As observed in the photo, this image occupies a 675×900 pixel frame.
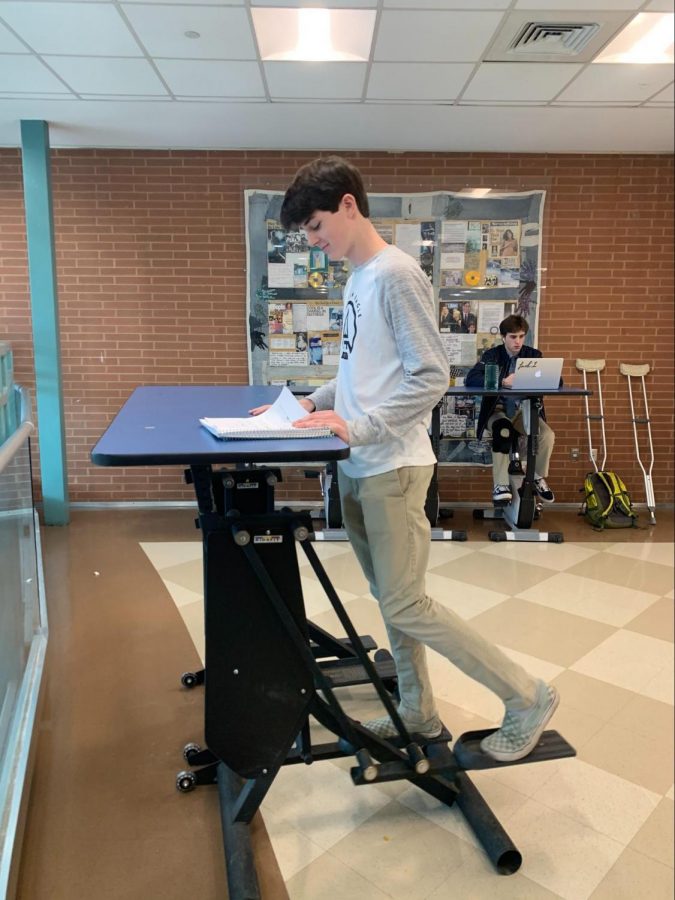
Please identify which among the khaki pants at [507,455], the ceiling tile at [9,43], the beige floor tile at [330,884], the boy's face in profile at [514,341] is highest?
the ceiling tile at [9,43]

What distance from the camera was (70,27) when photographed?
8.86ft

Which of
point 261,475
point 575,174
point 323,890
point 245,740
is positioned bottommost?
point 323,890

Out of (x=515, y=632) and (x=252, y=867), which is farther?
(x=515, y=632)

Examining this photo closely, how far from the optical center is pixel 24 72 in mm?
3137

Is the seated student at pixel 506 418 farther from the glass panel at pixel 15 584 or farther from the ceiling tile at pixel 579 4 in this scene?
the glass panel at pixel 15 584

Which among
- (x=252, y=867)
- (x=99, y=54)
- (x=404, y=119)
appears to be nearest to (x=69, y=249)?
(x=99, y=54)

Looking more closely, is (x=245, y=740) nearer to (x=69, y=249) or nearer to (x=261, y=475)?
(x=261, y=475)

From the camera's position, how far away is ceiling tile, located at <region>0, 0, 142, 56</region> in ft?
8.34

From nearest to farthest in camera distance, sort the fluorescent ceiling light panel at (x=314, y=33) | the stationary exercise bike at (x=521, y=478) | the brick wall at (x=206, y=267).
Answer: the fluorescent ceiling light panel at (x=314, y=33)
the stationary exercise bike at (x=521, y=478)
the brick wall at (x=206, y=267)

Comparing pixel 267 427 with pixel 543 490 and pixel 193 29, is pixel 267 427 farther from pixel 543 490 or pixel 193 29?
pixel 543 490

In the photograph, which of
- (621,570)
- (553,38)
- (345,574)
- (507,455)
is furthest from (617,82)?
(345,574)

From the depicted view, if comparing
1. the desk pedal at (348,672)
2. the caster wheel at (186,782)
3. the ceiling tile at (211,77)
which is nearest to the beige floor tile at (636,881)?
the desk pedal at (348,672)

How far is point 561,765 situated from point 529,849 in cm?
37

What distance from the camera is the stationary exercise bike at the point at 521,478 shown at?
4.00 meters
